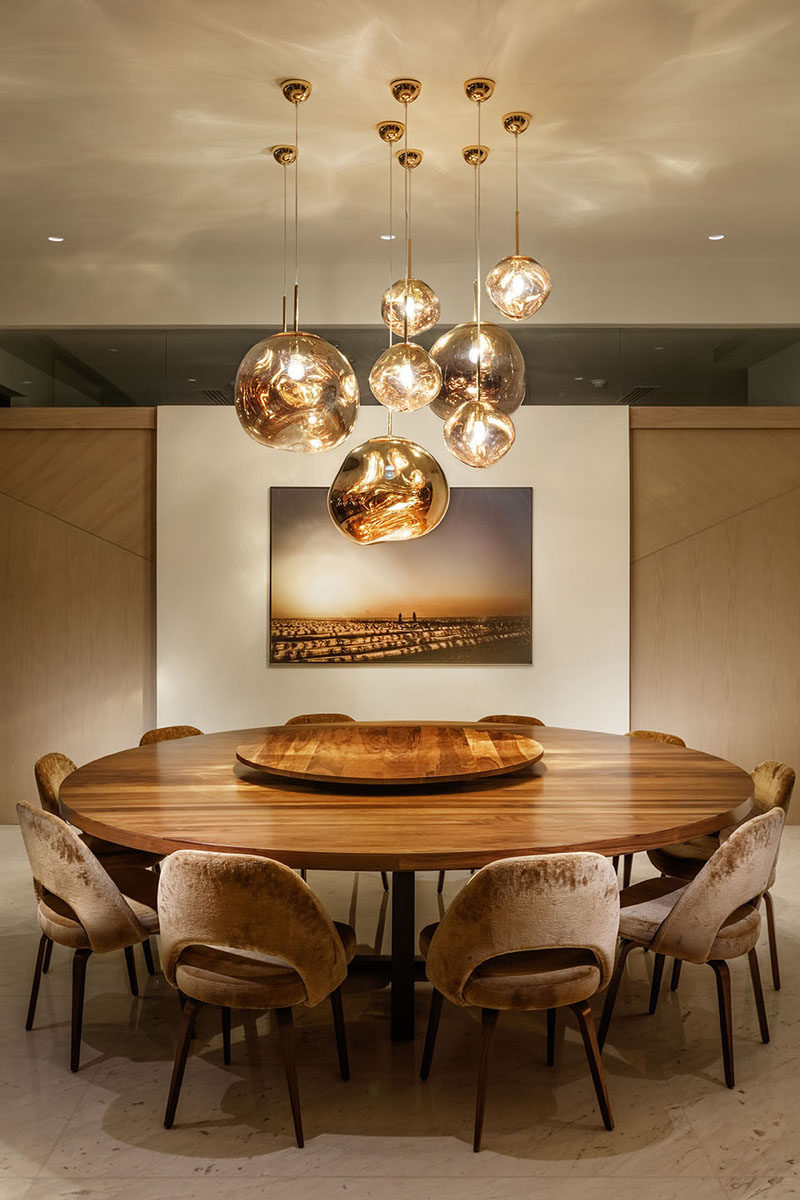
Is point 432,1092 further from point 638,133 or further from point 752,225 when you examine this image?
point 752,225

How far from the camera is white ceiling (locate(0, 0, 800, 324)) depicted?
335cm

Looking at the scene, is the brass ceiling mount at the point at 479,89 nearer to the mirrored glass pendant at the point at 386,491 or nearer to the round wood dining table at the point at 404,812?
the mirrored glass pendant at the point at 386,491

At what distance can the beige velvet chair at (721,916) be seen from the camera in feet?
8.46

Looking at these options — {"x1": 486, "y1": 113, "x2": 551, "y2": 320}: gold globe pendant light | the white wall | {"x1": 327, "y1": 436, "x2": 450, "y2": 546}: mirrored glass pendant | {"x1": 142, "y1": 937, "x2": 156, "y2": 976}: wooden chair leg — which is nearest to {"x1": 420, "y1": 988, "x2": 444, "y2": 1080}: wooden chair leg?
{"x1": 142, "y1": 937, "x2": 156, "y2": 976}: wooden chair leg

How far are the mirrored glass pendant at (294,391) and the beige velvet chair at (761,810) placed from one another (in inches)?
71.9

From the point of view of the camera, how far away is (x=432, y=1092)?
269cm

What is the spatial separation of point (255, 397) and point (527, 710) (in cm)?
348

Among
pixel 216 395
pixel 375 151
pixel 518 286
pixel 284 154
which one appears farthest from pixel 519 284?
pixel 216 395

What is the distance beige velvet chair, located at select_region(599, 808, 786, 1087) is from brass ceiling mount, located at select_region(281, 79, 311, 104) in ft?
10.3

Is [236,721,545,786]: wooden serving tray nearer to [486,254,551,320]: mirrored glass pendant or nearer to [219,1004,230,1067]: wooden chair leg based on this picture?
[219,1004,230,1067]: wooden chair leg

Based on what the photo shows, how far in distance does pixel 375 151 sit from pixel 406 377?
1590 mm

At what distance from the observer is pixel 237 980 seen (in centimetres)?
242

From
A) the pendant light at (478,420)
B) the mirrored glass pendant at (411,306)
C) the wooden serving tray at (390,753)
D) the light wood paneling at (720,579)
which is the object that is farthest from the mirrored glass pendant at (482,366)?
the light wood paneling at (720,579)

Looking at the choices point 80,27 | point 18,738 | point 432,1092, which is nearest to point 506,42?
point 80,27
